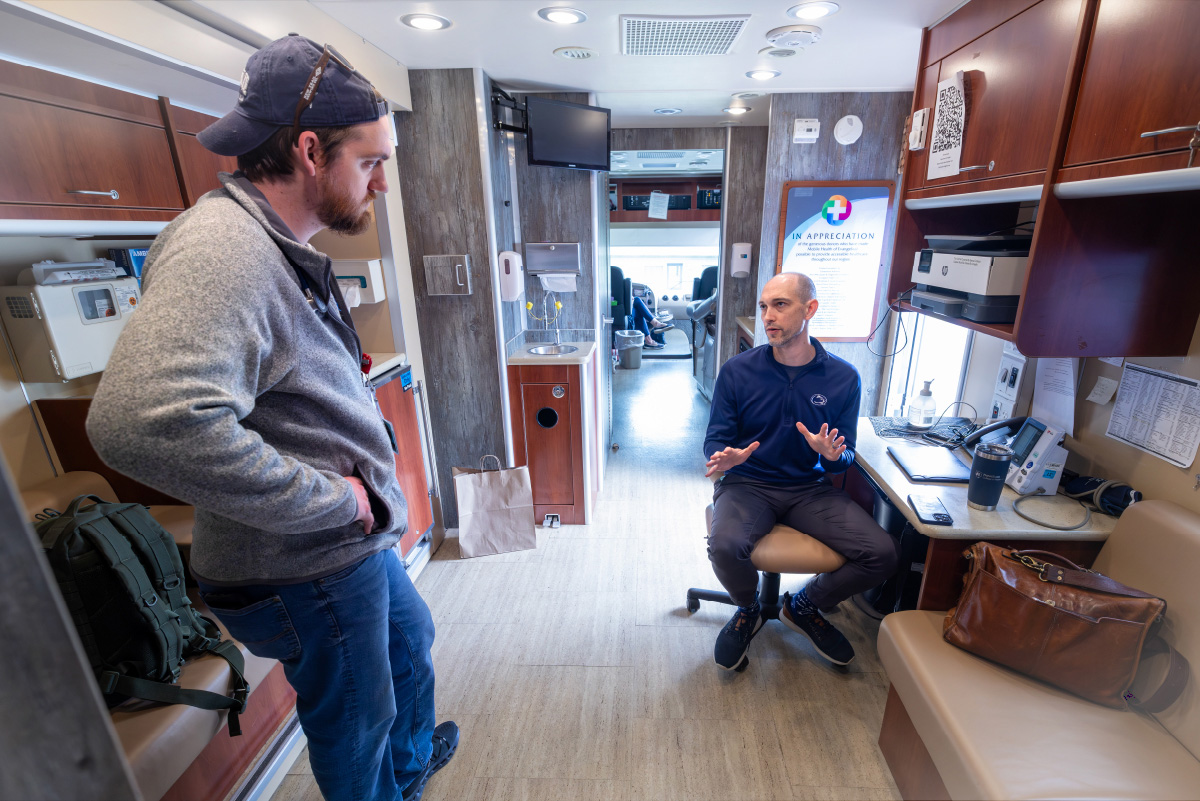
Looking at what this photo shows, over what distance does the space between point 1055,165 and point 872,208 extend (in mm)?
1599

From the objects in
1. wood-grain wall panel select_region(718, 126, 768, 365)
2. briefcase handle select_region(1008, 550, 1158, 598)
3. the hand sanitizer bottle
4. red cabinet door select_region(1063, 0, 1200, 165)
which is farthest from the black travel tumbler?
wood-grain wall panel select_region(718, 126, 768, 365)

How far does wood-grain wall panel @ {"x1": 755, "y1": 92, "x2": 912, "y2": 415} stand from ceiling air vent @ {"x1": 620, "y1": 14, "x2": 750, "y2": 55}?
71cm

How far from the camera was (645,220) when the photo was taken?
554 centimetres

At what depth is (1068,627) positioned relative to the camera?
1246 mm

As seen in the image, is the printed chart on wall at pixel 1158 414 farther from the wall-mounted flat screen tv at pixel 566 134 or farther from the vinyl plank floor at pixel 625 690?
the wall-mounted flat screen tv at pixel 566 134

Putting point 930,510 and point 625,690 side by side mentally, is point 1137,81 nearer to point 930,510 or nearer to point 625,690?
point 930,510

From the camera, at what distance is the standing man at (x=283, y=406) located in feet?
2.62

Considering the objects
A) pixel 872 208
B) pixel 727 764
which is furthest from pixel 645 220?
pixel 727 764

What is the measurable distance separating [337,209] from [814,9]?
1718mm

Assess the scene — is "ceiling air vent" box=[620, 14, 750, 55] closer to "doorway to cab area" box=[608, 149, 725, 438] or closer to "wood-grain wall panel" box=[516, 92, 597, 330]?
"wood-grain wall panel" box=[516, 92, 597, 330]

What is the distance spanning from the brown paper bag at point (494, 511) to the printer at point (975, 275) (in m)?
1.86

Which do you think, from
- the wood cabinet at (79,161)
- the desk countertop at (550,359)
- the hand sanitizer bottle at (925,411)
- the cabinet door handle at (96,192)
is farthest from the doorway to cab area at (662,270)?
the cabinet door handle at (96,192)

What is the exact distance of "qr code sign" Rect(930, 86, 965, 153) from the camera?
5.82 feet

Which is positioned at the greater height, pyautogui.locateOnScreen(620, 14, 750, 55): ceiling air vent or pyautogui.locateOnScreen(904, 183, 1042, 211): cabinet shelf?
pyautogui.locateOnScreen(620, 14, 750, 55): ceiling air vent
